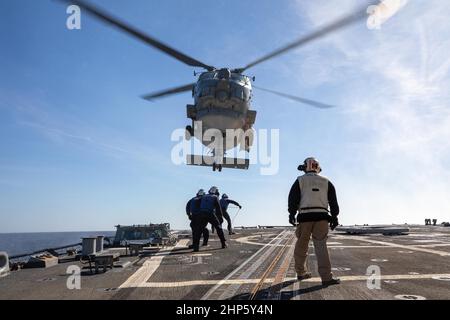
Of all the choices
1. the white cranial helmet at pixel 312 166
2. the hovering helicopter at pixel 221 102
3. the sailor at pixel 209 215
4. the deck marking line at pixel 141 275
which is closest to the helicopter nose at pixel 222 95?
the hovering helicopter at pixel 221 102

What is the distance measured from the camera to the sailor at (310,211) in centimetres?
743

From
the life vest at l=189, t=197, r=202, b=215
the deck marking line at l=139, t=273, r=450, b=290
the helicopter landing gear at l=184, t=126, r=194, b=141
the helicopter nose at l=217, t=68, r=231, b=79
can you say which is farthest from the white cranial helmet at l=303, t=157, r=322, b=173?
the helicopter landing gear at l=184, t=126, r=194, b=141

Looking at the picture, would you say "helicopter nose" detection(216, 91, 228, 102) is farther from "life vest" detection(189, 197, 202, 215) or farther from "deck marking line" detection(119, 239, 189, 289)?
"deck marking line" detection(119, 239, 189, 289)

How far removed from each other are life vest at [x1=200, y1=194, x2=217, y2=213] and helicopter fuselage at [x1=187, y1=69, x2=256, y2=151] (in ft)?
31.2

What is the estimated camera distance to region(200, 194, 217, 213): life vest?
16.2m

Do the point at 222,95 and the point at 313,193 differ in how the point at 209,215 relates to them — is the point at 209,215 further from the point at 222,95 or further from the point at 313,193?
the point at 222,95

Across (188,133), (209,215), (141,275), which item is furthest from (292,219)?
(188,133)

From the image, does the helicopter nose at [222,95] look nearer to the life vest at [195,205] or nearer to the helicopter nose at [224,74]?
the helicopter nose at [224,74]

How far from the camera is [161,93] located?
26.8m

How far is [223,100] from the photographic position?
79.8 ft

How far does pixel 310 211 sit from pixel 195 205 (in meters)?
9.37

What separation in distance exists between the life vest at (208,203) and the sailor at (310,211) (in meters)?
8.77

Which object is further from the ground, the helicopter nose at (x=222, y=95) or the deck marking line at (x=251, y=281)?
the helicopter nose at (x=222, y=95)
